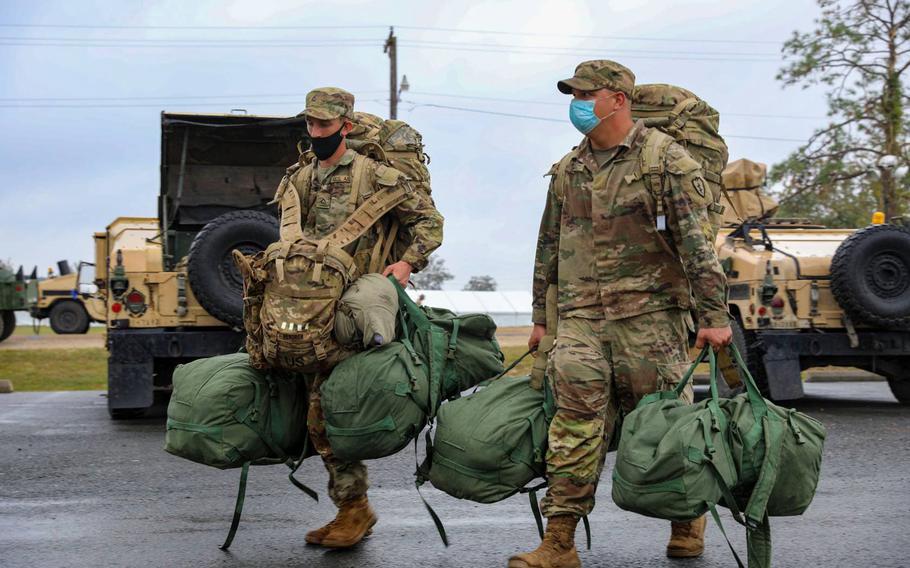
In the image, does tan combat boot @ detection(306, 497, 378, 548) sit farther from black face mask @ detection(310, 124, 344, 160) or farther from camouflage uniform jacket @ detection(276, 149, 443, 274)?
black face mask @ detection(310, 124, 344, 160)

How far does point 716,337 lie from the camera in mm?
4523

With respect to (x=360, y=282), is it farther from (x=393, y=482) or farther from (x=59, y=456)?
(x=59, y=456)

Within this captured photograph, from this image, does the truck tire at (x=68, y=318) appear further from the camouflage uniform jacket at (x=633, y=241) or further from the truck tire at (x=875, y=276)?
the camouflage uniform jacket at (x=633, y=241)

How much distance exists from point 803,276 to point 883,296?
2.60ft

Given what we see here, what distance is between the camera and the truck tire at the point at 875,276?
11.2 metres

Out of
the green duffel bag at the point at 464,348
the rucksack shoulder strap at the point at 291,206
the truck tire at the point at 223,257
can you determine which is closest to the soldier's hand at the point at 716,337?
the green duffel bag at the point at 464,348

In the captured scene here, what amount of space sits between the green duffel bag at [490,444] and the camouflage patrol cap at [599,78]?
1.29m

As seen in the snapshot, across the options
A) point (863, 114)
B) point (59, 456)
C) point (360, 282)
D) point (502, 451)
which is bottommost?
point (59, 456)

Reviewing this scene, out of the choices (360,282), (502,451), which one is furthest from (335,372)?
(502,451)

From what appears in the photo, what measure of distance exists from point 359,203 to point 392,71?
92.0 ft

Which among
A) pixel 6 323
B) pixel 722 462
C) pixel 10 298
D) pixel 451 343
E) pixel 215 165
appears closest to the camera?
pixel 722 462

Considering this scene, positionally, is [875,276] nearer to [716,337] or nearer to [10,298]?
[716,337]

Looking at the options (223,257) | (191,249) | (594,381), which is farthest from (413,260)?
(191,249)

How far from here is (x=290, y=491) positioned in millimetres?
6824
